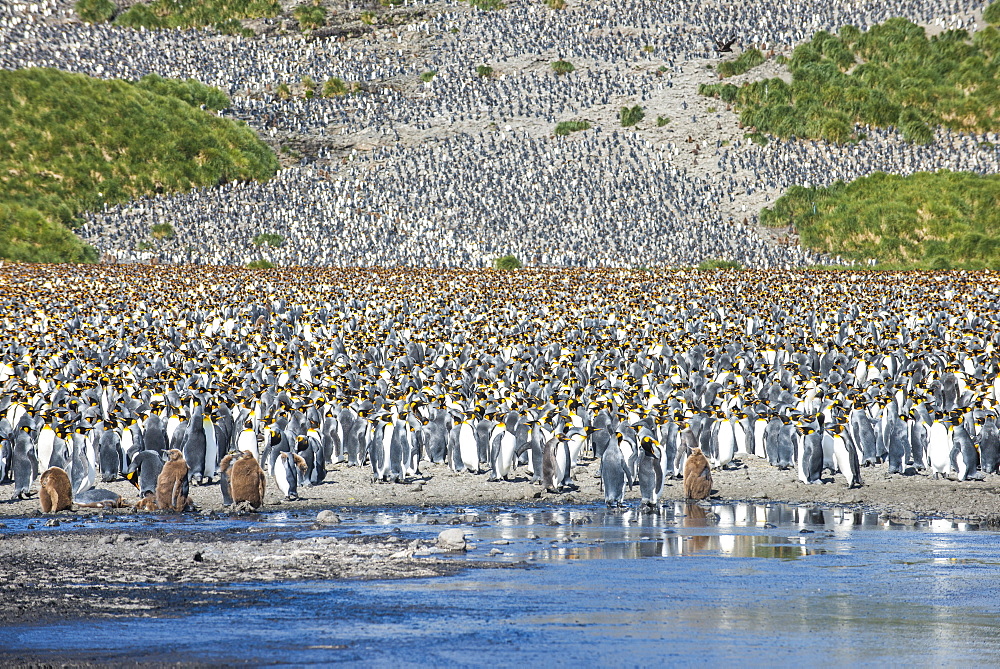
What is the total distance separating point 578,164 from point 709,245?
1566cm

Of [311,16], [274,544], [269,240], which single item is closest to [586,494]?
[274,544]

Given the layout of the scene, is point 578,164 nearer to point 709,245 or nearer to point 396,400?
point 709,245

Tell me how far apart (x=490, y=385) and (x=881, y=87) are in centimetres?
6789

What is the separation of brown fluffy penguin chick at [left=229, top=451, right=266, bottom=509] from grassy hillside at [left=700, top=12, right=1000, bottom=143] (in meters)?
66.3

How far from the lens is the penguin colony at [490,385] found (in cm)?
1739

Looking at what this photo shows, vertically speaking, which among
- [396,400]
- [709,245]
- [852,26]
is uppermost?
[852,26]

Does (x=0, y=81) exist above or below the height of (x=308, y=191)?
above

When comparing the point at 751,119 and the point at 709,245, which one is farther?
the point at 751,119

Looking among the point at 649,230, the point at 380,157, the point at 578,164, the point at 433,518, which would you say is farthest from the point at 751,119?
the point at 433,518

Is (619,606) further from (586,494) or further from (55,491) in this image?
(55,491)

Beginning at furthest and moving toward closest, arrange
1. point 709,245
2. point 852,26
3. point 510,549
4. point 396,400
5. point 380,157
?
point 852,26 → point 380,157 → point 709,245 → point 396,400 → point 510,549

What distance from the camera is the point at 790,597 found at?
11242 millimetres

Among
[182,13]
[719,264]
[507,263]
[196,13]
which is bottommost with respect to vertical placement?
[719,264]

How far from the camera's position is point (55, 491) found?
1529 cm
